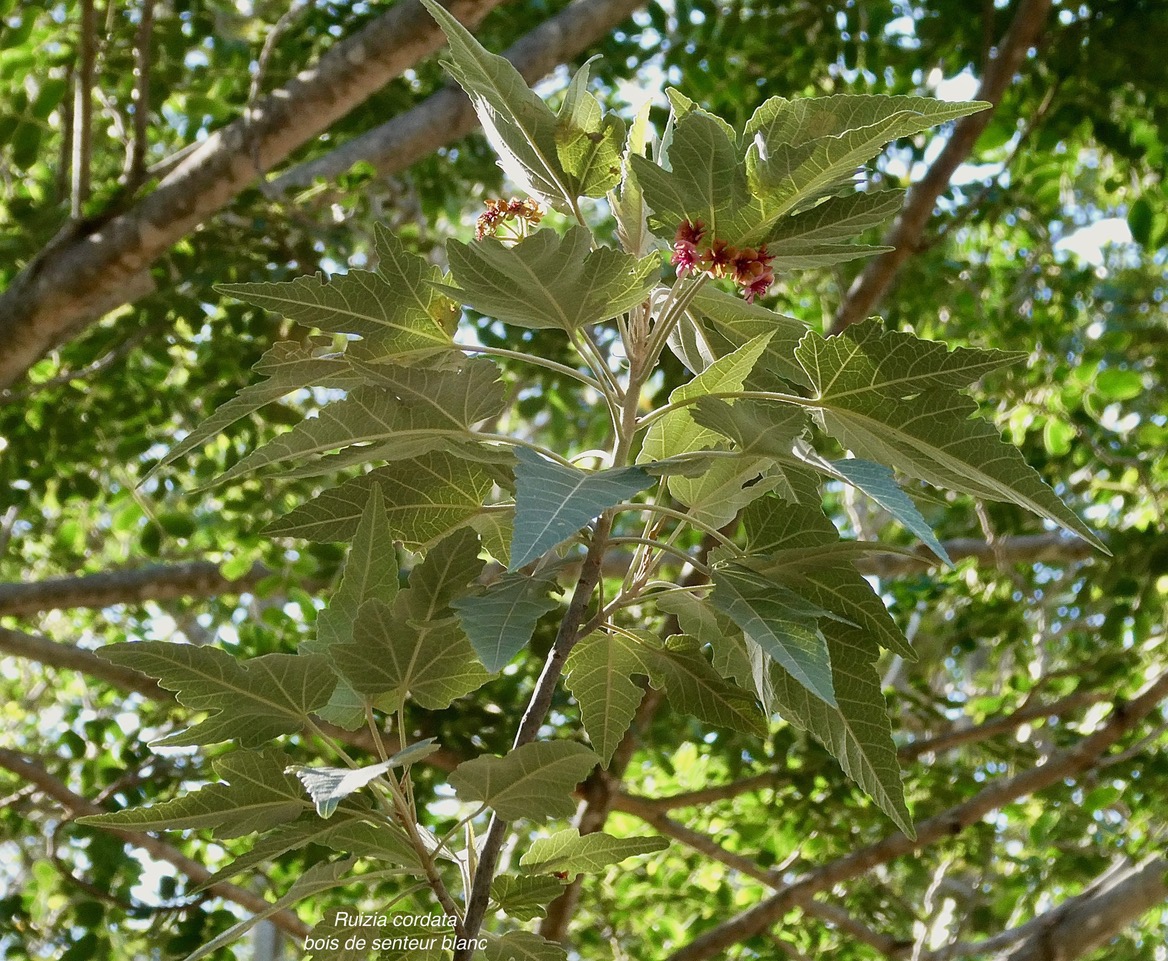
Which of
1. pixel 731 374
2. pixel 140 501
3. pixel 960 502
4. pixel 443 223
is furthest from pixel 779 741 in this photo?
pixel 443 223

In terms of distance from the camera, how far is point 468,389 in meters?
0.77

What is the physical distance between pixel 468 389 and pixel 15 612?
2142 mm

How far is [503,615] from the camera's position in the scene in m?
0.68

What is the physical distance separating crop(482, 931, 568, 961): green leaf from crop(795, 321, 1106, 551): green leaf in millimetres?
386

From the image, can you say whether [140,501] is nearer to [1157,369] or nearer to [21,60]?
[21,60]

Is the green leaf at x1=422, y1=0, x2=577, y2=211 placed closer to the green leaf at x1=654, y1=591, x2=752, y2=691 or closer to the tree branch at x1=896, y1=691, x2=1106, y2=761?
the green leaf at x1=654, y1=591, x2=752, y2=691

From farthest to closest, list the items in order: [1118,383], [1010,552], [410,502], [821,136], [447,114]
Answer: [1010,552], [447,114], [1118,383], [410,502], [821,136]

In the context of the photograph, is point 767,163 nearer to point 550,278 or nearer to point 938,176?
point 550,278

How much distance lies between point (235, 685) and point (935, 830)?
1.57 meters

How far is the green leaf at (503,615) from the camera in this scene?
2.10 ft

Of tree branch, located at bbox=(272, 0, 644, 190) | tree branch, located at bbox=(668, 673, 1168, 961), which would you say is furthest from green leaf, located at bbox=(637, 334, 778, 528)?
tree branch, located at bbox=(272, 0, 644, 190)

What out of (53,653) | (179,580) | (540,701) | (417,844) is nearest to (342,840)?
(417,844)

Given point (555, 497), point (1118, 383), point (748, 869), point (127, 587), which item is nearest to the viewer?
point (555, 497)

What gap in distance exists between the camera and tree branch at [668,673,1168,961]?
1.93m
